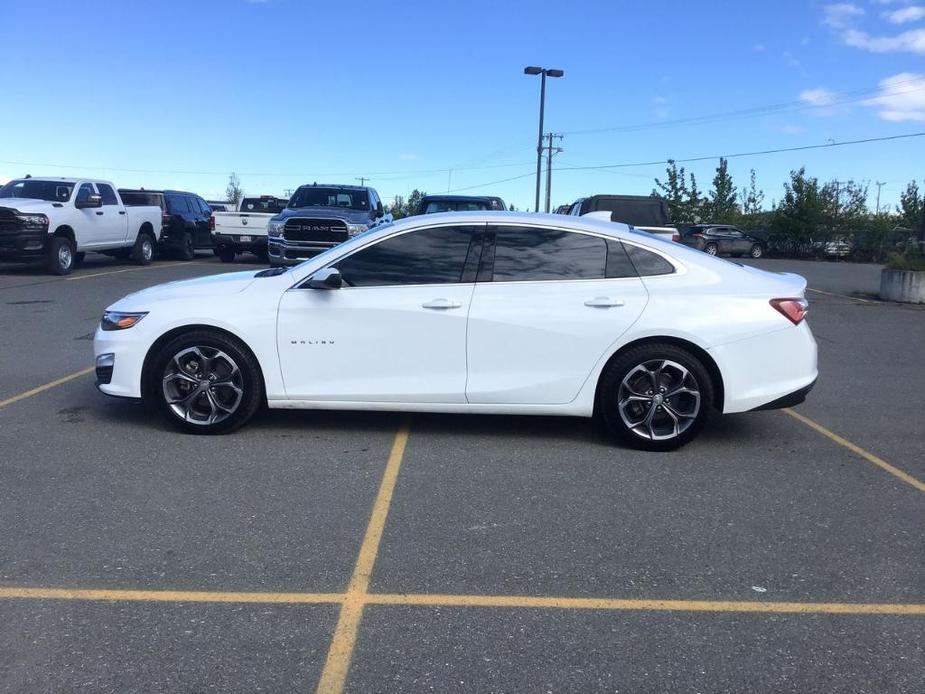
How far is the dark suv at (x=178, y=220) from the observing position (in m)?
22.8

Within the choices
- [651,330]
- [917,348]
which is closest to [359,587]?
[651,330]

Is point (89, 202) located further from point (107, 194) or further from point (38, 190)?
point (107, 194)

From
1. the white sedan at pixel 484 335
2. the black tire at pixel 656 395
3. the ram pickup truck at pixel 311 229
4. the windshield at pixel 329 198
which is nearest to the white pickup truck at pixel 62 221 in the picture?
the windshield at pixel 329 198

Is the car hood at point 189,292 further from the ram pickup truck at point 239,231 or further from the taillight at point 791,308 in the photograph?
the ram pickup truck at point 239,231

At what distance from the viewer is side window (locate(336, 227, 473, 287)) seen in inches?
222

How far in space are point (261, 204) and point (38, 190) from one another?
7.05 meters

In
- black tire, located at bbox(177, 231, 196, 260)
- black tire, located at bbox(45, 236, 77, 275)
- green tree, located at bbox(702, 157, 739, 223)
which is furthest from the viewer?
green tree, located at bbox(702, 157, 739, 223)

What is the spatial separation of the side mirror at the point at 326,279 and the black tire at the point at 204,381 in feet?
2.16

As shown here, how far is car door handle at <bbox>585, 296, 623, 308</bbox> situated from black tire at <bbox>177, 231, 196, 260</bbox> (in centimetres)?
2001

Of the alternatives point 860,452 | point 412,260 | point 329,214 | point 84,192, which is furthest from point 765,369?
point 84,192

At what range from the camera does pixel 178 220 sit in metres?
23.2

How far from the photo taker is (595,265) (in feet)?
18.6

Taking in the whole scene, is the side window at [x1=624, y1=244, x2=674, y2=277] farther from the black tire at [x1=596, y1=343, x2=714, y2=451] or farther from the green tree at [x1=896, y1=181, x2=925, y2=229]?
the green tree at [x1=896, y1=181, x2=925, y2=229]

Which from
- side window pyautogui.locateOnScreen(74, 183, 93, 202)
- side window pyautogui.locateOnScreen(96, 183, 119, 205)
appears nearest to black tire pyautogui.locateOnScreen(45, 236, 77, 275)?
side window pyautogui.locateOnScreen(74, 183, 93, 202)
